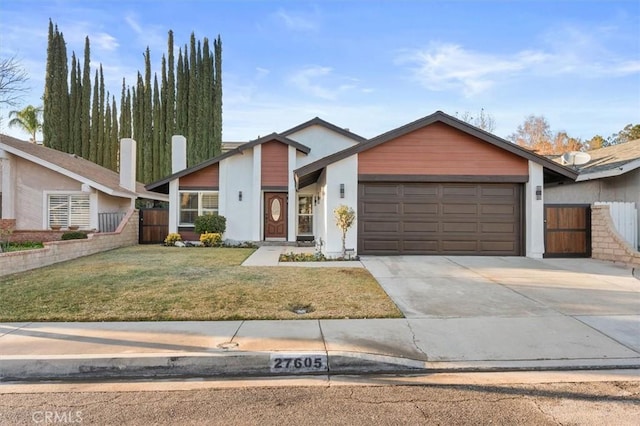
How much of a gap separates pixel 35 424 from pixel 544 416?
4.07m

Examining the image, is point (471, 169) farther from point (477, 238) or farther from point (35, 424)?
point (35, 424)

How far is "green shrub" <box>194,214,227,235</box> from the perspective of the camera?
15352mm

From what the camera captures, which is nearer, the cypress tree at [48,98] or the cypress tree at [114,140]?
the cypress tree at [48,98]

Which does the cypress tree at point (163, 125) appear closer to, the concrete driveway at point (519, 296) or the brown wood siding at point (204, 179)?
the brown wood siding at point (204, 179)

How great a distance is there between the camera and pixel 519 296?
6.51 metres

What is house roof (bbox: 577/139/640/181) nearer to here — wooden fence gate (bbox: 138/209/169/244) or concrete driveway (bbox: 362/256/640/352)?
concrete driveway (bbox: 362/256/640/352)

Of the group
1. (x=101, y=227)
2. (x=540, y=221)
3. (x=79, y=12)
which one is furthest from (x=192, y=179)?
(x=540, y=221)

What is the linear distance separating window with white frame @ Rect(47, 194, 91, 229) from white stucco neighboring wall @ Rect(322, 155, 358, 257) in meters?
11.3

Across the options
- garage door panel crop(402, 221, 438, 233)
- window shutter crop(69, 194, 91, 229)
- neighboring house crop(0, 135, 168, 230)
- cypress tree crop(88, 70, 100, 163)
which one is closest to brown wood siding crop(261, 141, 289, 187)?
garage door panel crop(402, 221, 438, 233)

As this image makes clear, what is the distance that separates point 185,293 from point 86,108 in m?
27.8

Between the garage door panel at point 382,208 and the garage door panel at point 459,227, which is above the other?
the garage door panel at point 382,208

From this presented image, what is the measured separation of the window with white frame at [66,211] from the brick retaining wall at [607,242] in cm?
1906

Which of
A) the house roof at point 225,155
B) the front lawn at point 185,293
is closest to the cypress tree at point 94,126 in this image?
the house roof at point 225,155

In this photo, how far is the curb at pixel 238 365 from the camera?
376cm
